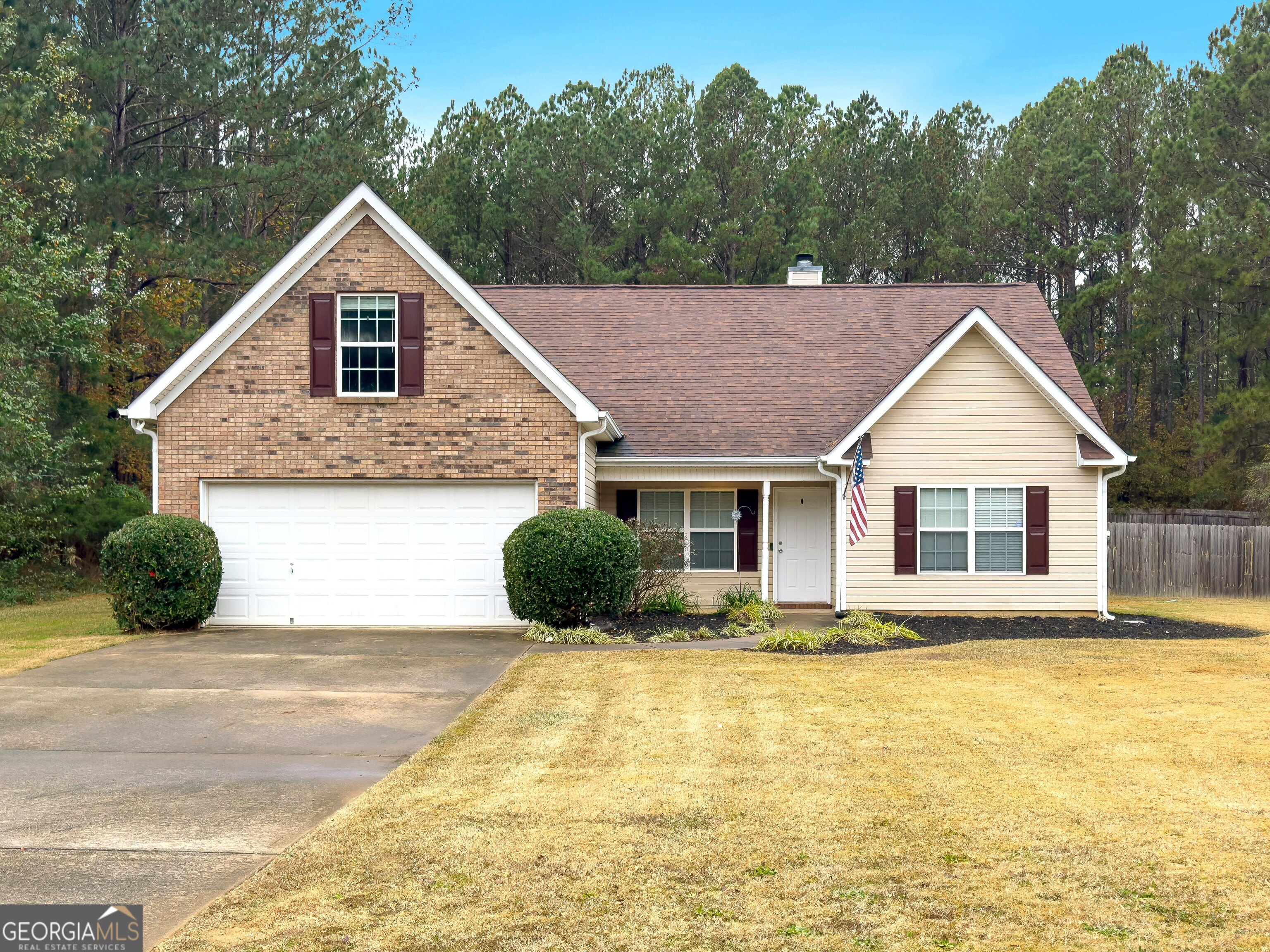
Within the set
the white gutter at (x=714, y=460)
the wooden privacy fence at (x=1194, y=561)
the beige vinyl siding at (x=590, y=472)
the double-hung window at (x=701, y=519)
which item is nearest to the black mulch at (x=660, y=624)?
the double-hung window at (x=701, y=519)

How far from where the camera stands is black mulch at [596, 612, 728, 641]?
15.6m

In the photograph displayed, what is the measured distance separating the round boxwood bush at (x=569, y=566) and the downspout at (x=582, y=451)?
3.08 ft

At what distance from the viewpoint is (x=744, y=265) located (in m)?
36.7

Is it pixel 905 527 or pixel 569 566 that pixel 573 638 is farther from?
pixel 905 527

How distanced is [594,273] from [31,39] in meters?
16.8

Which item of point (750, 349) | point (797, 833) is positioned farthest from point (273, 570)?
point (797, 833)

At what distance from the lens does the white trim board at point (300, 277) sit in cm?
1622

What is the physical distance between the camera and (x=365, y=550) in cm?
1669

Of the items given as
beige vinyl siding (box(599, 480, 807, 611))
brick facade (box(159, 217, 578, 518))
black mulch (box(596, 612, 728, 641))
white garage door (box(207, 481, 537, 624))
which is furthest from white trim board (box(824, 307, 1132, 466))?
white garage door (box(207, 481, 537, 624))

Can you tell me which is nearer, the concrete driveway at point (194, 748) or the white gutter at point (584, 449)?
the concrete driveway at point (194, 748)

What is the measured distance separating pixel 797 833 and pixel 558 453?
1068 cm

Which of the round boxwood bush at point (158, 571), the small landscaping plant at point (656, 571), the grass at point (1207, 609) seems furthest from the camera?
the grass at point (1207, 609)

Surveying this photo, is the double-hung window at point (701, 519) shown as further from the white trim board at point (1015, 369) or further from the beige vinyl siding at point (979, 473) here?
the white trim board at point (1015, 369)

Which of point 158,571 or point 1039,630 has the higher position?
point 158,571
